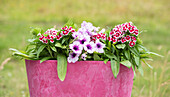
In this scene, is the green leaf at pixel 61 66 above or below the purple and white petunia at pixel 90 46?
below

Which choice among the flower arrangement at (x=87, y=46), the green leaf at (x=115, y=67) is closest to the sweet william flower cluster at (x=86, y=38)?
the flower arrangement at (x=87, y=46)

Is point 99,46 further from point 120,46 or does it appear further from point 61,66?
point 61,66

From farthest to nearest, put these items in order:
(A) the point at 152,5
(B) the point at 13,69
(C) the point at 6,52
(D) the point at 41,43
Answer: (A) the point at 152,5
(C) the point at 6,52
(B) the point at 13,69
(D) the point at 41,43

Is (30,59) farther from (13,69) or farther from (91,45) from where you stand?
(13,69)

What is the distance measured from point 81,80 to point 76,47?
255mm

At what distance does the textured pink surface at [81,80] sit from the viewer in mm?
1849

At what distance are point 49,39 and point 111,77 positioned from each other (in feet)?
1.84

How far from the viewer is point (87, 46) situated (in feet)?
6.12

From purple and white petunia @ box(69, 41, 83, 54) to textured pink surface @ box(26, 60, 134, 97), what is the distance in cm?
10

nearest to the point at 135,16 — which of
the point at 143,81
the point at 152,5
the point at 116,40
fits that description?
the point at 152,5

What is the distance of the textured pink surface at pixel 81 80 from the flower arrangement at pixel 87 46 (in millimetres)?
55

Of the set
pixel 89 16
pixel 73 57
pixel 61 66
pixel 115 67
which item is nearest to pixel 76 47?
pixel 73 57

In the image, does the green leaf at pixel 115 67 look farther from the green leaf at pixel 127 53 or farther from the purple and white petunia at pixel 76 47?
the purple and white petunia at pixel 76 47

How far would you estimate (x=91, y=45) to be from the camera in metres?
1.86
